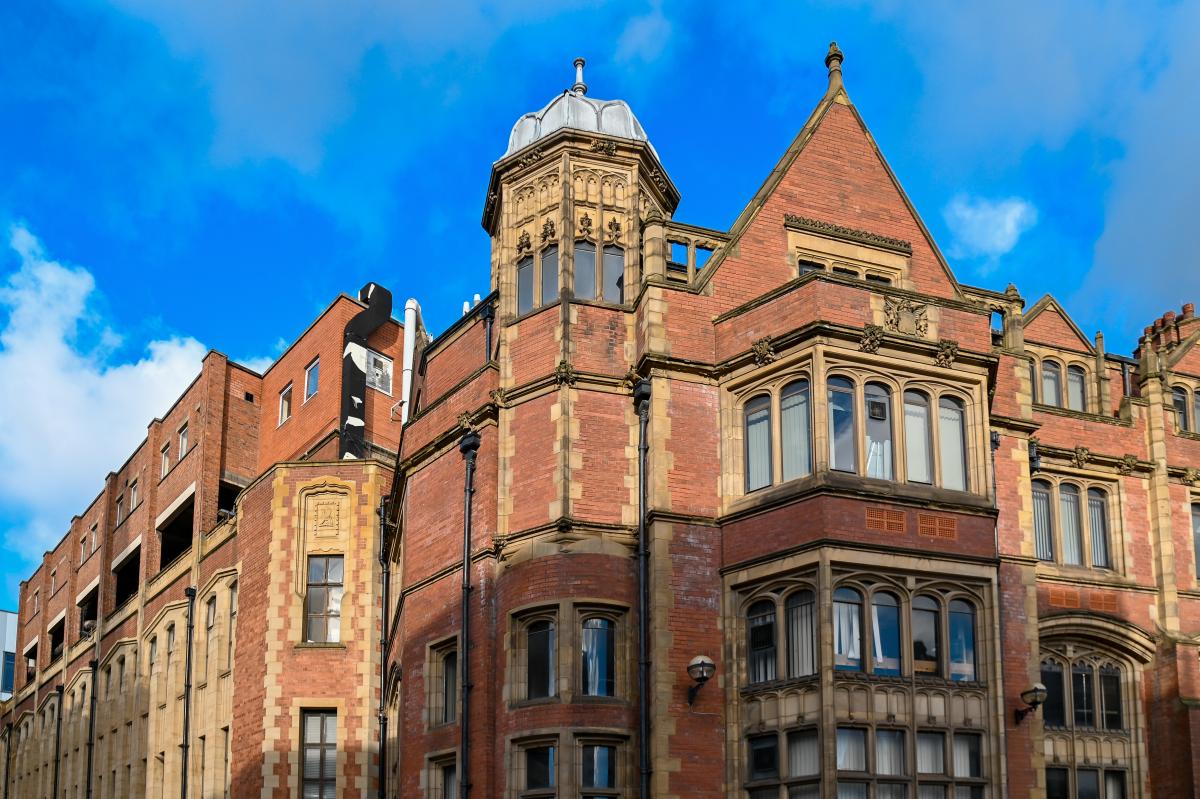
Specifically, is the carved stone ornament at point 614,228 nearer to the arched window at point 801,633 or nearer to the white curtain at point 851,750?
the arched window at point 801,633

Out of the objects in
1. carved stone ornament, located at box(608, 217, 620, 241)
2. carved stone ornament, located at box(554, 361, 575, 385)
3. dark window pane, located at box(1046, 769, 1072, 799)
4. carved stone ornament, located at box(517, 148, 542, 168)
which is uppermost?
carved stone ornament, located at box(517, 148, 542, 168)

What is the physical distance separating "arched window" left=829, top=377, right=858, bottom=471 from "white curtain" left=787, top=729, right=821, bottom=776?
4378 mm

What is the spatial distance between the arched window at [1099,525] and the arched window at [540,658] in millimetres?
13225

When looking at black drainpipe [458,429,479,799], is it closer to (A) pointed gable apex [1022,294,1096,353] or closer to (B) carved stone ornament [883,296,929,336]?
(B) carved stone ornament [883,296,929,336]

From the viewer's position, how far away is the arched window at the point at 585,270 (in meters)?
28.3

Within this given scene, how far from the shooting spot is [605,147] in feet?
96.1

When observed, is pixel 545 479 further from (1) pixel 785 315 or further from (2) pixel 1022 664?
(2) pixel 1022 664

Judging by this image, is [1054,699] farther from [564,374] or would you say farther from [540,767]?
[564,374]

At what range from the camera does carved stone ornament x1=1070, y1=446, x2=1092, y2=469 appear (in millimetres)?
32500

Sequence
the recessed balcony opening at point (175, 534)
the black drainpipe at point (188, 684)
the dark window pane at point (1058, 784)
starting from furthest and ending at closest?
the recessed balcony opening at point (175, 534) → the black drainpipe at point (188, 684) → the dark window pane at point (1058, 784)

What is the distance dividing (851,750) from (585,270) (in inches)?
399

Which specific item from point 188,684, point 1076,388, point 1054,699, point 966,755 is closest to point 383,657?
point 188,684

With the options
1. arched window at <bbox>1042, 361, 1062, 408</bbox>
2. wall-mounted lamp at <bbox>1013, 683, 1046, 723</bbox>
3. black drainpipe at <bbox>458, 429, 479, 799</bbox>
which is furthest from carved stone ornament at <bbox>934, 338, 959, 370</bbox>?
arched window at <bbox>1042, 361, 1062, 408</bbox>

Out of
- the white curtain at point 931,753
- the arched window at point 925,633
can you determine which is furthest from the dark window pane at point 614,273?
the white curtain at point 931,753
